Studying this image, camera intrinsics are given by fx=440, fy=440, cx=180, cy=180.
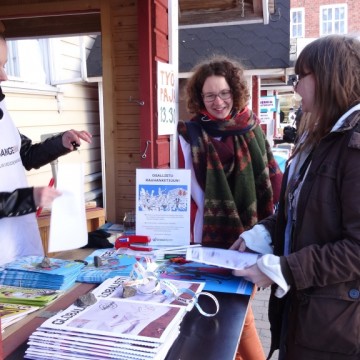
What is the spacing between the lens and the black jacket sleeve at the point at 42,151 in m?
2.06

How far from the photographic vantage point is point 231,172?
2.21m

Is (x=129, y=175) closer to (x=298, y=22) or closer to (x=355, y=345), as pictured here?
(x=355, y=345)

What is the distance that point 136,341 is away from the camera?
1081mm

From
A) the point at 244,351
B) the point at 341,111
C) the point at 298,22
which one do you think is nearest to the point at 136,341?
the point at 341,111

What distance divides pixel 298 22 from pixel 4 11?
26.9 metres

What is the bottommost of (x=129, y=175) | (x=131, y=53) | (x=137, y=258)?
(x=137, y=258)

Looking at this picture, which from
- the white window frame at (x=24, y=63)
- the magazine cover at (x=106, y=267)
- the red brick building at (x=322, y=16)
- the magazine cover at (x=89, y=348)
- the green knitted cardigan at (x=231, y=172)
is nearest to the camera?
the magazine cover at (x=89, y=348)

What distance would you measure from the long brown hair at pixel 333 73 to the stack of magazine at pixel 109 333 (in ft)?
2.55

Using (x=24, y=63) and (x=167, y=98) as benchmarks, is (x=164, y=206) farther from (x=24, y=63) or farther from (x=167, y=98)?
(x=24, y=63)

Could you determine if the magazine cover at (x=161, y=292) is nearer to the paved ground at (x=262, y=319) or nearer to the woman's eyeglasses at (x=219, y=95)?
the woman's eyeglasses at (x=219, y=95)

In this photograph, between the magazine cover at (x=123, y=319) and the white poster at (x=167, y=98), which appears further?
the white poster at (x=167, y=98)

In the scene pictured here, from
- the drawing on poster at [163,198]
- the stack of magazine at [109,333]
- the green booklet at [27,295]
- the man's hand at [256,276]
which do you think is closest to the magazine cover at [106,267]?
the green booklet at [27,295]

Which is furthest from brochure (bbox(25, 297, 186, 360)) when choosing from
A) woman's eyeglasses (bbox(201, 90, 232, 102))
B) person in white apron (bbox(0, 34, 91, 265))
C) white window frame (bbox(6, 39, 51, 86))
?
white window frame (bbox(6, 39, 51, 86))

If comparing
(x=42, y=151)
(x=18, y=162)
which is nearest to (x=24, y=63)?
(x=42, y=151)
